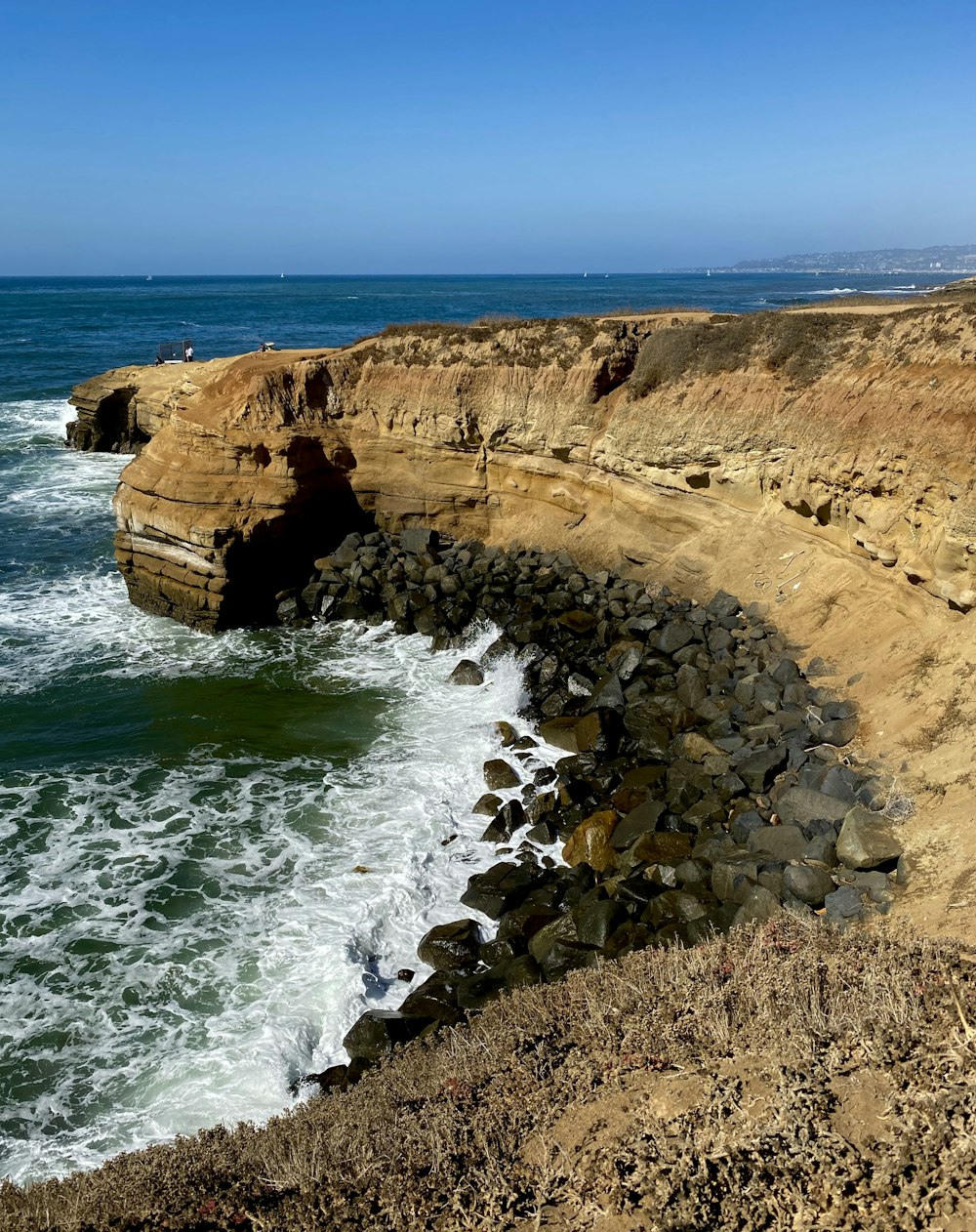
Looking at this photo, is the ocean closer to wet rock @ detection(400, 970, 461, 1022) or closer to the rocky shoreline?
wet rock @ detection(400, 970, 461, 1022)

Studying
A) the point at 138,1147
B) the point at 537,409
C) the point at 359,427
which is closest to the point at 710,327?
the point at 537,409

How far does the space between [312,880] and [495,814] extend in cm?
275

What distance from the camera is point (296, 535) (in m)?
20.4

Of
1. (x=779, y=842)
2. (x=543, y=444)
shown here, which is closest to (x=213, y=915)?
(x=779, y=842)

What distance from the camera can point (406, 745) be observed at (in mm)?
14289

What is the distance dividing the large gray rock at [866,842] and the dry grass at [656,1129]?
9.34 ft

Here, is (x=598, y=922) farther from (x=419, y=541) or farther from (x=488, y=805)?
(x=419, y=541)

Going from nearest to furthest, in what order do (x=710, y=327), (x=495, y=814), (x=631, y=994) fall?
(x=631, y=994), (x=495, y=814), (x=710, y=327)

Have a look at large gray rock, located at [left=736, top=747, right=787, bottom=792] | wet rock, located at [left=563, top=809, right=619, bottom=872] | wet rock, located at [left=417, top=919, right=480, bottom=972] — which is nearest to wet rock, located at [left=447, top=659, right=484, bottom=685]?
wet rock, located at [left=563, top=809, right=619, bottom=872]

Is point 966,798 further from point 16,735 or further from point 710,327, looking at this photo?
point 16,735

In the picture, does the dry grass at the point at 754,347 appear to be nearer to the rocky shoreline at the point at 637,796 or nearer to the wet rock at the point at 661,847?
the rocky shoreline at the point at 637,796

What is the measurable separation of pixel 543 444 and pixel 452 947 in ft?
40.2

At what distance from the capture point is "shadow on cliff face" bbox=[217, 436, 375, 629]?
63.7ft

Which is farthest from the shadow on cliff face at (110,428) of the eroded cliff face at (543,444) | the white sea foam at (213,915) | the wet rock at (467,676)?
the white sea foam at (213,915)
